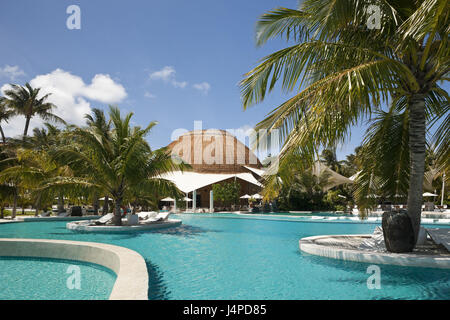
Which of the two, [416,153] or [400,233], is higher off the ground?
[416,153]

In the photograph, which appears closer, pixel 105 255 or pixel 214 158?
pixel 105 255

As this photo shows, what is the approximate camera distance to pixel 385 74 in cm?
451

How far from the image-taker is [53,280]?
5008mm

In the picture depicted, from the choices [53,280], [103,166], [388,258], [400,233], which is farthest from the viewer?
[103,166]

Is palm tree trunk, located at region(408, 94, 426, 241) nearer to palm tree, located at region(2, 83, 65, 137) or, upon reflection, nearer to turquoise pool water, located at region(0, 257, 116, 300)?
turquoise pool water, located at region(0, 257, 116, 300)

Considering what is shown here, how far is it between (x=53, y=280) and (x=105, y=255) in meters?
0.99

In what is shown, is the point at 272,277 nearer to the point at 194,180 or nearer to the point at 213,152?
the point at 194,180

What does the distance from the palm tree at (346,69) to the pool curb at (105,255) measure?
282 centimetres

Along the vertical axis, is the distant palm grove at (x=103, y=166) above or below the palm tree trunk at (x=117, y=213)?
above

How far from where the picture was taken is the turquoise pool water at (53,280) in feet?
14.0

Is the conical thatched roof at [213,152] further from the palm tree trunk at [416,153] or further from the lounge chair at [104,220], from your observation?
the palm tree trunk at [416,153]

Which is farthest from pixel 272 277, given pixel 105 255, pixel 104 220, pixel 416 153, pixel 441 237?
pixel 104 220

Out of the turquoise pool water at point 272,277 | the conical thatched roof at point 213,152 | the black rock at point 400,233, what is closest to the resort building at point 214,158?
the conical thatched roof at point 213,152

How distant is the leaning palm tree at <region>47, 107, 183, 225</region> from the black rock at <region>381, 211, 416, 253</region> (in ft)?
28.0
